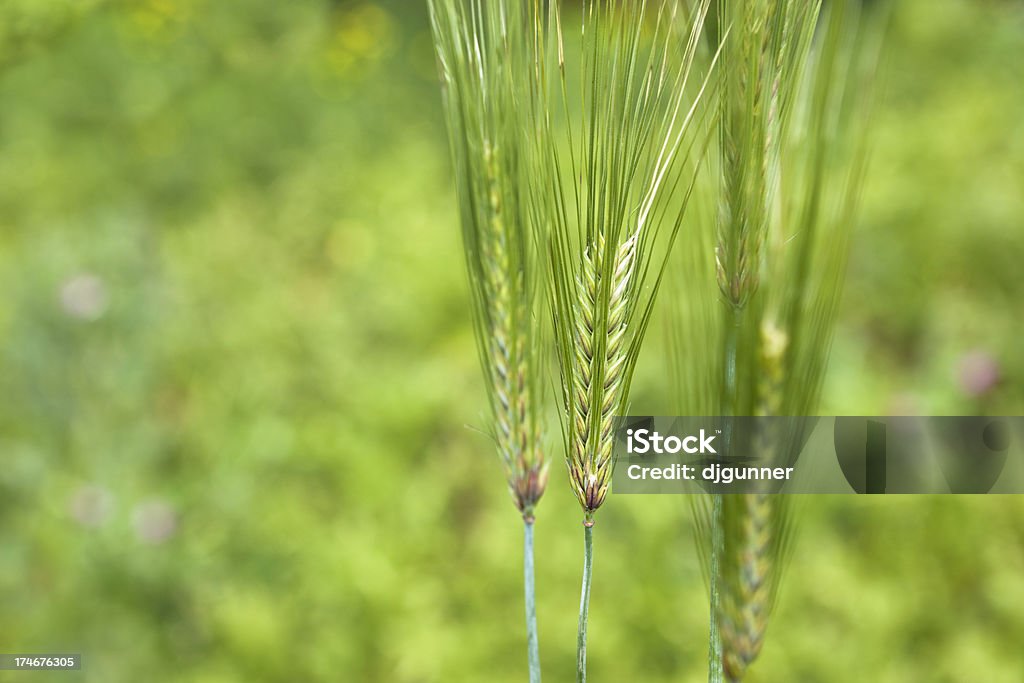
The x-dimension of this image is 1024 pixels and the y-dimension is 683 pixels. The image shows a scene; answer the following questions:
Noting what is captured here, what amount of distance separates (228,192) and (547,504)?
1502mm

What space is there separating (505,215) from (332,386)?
144 centimetres

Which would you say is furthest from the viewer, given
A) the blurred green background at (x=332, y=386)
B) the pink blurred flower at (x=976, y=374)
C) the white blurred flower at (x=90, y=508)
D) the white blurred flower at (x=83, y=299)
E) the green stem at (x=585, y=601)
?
the white blurred flower at (x=83, y=299)

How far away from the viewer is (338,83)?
8.59 feet

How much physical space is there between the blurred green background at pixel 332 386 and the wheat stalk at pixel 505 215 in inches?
18.0

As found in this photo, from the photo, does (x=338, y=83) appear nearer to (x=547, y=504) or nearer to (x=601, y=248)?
(x=547, y=504)

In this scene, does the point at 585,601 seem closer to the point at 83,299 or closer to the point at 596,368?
the point at 596,368

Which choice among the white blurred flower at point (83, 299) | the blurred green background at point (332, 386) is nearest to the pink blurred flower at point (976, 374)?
the blurred green background at point (332, 386)

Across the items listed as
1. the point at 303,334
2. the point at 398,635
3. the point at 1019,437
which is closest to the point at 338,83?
the point at 303,334

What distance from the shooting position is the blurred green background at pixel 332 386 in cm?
119

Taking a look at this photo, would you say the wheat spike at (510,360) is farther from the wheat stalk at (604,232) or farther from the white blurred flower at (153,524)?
the white blurred flower at (153,524)

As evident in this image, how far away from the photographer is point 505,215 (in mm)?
311

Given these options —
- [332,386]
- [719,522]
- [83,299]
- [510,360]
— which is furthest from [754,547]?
[83,299]

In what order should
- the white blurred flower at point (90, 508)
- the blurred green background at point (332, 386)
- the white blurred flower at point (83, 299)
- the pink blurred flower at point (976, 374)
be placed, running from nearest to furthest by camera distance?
the blurred green background at point (332, 386) → the white blurred flower at point (90, 508) → the pink blurred flower at point (976, 374) → the white blurred flower at point (83, 299)

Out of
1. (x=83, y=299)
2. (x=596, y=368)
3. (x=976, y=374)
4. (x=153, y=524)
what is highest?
(x=83, y=299)
